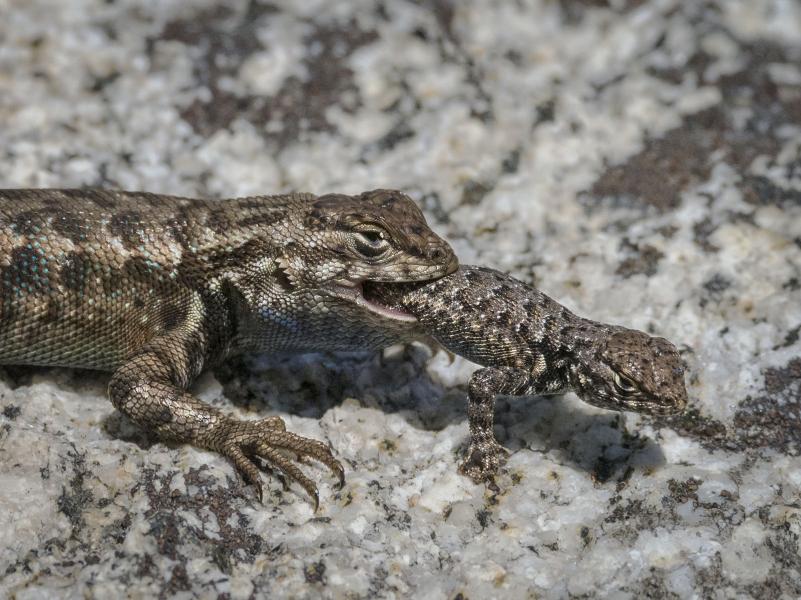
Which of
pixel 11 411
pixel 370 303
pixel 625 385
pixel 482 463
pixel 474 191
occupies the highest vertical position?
pixel 625 385

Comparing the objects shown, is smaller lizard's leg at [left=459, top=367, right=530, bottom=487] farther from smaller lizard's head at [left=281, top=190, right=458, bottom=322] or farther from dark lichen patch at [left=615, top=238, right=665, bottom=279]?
dark lichen patch at [left=615, top=238, right=665, bottom=279]

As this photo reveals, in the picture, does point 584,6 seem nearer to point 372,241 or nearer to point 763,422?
point 372,241

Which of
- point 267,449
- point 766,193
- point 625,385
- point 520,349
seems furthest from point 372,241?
point 766,193

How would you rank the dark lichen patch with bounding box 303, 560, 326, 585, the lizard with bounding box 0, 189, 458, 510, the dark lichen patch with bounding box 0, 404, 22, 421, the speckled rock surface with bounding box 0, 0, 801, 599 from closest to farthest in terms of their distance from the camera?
the dark lichen patch with bounding box 303, 560, 326, 585
the speckled rock surface with bounding box 0, 0, 801, 599
the dark lichen patch with bounding box 0, 404, 22, 421
the lizard with bounding box 0, 189, 458, 510

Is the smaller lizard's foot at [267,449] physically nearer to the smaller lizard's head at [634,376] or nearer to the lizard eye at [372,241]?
the lizard eye at [372,241]

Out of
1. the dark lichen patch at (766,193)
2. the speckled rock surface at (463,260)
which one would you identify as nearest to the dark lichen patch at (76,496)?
the speckled rock surface at (463,260)

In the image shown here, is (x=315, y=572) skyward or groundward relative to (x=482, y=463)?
groundward

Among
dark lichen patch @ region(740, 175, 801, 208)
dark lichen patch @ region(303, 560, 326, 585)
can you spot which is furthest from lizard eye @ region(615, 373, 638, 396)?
dark lichen patch @ region(740, 175, 801, 208)
